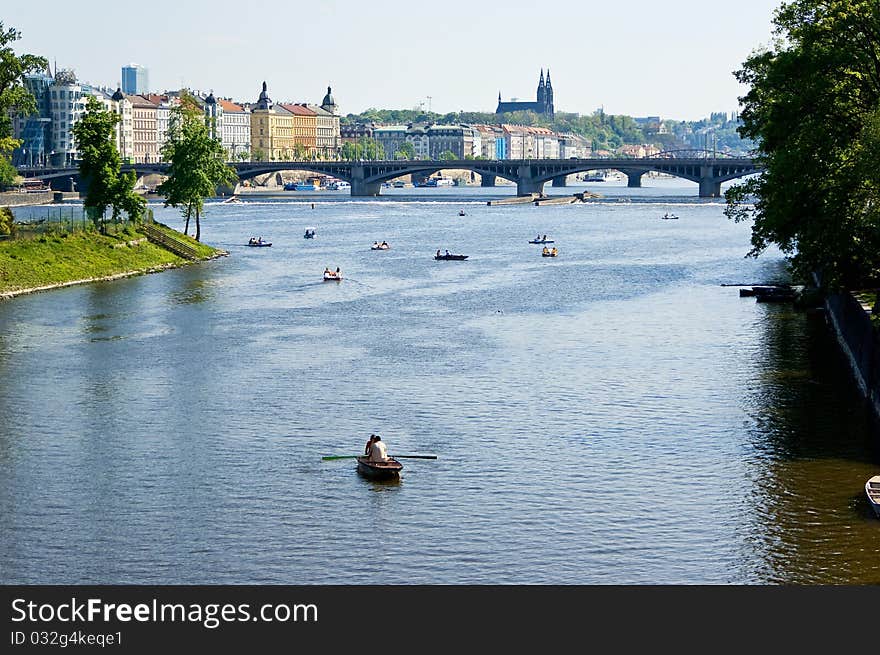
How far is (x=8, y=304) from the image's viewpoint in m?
79.7

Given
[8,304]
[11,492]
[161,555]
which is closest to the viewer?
[161,555]

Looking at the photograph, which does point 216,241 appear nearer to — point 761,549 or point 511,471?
point 511,471

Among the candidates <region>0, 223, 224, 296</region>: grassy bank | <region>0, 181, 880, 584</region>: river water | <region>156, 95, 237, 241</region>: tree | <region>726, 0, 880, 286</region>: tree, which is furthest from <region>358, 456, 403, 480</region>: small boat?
<region>156, 95, 237, 241</region>: tree

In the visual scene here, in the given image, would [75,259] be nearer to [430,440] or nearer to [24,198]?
[430,440]

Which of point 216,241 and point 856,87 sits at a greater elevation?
point 856,87

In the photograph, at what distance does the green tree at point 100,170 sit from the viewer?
4114 inches

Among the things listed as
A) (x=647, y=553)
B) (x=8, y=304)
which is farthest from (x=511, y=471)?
(x=8, y=304)

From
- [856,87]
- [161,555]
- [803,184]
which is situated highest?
[856,87]

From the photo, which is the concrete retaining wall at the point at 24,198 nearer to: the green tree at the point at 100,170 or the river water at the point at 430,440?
the green tree at the point at 100,170

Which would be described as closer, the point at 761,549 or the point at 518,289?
the point at 761,549

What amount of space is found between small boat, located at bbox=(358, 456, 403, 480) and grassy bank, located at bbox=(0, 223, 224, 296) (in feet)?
150

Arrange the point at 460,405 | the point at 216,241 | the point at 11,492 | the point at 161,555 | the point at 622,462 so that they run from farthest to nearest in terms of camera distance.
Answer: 1. the point at 216,241
2. the point at 460,405
3. the point at 622,462
4. the point at 11,492
5. the point at 161,555

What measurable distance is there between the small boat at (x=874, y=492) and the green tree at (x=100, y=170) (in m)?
72.6

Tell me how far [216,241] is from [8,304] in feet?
178
